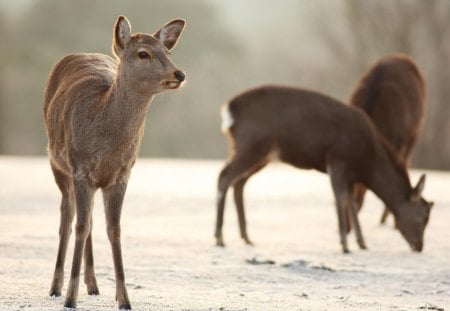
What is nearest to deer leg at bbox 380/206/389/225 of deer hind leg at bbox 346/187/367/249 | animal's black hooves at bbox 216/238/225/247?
deer hind leg at bbox 346/187/367/249

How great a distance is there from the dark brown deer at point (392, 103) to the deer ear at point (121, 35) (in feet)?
18.7

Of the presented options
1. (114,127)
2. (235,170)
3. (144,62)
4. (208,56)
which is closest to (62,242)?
(114,127)

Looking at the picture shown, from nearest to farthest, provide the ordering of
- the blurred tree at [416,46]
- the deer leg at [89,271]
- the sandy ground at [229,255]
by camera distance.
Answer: the deer leg at [89,271] → the sandy ground at [229,255] → the blurred tree at [416,46]

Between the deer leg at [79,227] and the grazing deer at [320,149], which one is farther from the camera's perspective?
the grazing deer at [320,149]

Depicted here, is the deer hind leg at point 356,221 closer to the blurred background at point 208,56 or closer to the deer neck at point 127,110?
the deer neck at point 127,110

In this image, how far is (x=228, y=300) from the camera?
6.54m

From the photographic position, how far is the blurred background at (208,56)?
2736 cm

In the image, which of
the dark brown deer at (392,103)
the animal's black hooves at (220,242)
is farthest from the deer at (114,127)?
the dark brown deer at (392,103)

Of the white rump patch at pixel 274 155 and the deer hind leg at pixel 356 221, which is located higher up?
the white rump patch at pixel 274 155

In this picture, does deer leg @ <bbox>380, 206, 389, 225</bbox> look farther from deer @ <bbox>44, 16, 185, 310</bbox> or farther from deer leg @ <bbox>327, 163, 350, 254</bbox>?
deer @ <bbox>44, 16, 185, 310</bbox>

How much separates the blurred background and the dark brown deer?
14.0m

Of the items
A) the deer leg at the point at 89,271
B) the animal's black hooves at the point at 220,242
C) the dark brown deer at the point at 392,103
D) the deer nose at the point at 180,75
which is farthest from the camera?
the dark brown deer at the point at 392,103

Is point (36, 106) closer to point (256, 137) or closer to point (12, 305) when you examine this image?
point (256, 137)

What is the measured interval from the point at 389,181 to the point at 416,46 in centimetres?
1827
